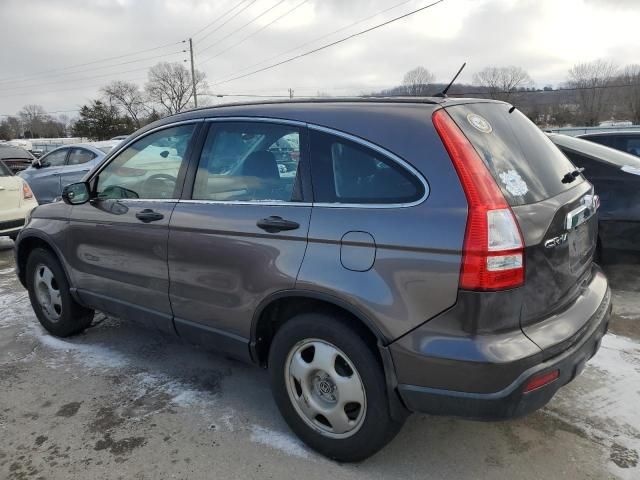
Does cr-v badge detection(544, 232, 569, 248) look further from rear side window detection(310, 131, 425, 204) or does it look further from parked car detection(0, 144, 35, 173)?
parked car detection(0, 144, 35, 173)

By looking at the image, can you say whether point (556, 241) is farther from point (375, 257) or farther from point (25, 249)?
point (25, 249)

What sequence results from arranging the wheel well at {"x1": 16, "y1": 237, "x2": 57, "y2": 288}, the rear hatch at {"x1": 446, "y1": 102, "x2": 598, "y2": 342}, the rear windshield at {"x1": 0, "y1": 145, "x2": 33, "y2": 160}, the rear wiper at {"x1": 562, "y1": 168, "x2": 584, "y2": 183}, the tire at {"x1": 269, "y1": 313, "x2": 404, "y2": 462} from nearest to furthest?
1. the rear hatch at {"x1": 446, "y1": 102, "x2": 598, "y2": 342}
2. the tire at {"x1": 269, "y1": 313, "x2": 404, "y2": 462}
3. the rear wiper at {"x1": 562, "y1": 168, "x2": 584, "y2": 183}
4. the wheel well at {"x1": 16, "y1": 237, "x2": 57, "y2": 288}
5. the rear windshield at {"x1": 0, "y1": 145, "x2": 33, "y2": 160}

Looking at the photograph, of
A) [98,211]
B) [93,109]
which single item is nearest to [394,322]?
[98,211]

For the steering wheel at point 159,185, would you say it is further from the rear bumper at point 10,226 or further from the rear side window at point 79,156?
the rear side window at point 79,156

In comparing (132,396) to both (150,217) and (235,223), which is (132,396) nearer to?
(150,217)

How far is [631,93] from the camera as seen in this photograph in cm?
4519

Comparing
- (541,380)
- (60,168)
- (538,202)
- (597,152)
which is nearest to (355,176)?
(538,202)

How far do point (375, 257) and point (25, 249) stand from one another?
3.58 meters

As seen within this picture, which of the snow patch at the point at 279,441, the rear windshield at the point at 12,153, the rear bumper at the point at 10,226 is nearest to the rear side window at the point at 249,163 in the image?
the snow patch at the point at 279,441

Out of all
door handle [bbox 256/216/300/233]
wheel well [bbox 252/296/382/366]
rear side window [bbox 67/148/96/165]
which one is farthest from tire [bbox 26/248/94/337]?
rear side window [bbox 67/148/96/165]

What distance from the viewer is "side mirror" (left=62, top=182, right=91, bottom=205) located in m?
3.74

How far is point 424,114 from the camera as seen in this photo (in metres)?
2.29

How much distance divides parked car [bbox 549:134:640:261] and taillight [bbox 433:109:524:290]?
10.1 feet

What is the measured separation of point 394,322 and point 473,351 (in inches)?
13.4
